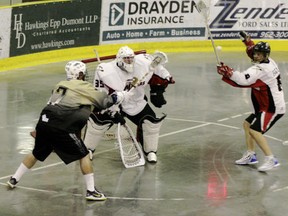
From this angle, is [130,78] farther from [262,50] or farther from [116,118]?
[262,50]

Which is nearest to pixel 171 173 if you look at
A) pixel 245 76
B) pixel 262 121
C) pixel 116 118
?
pixel 116 118

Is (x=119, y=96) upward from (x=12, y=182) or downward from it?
upward

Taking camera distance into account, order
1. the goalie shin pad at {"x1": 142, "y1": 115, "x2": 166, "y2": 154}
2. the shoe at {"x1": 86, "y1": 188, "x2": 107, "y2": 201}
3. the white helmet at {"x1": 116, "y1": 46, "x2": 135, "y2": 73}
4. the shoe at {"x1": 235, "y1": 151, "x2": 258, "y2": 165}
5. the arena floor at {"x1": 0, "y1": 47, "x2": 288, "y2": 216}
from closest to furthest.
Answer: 1. the arena floor at {"x1": 0, "y1": 47, "x2": 288, "y2": 216}
2. the shoe at {"x1": 86, "y1": 188, "x2": 107, "y2": 201}
3. the white helmet at {"x1": 116, "y1": 46, "x2": 135, "y2": 73}
4. the shoe at {"x1": 235, "y1": 151, "x2": 258, "y2": 165}
5. the goalie shin pad at {"x1": 142, "y1": 115, "x2": 166, "y2": 154}

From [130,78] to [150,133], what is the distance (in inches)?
32.7

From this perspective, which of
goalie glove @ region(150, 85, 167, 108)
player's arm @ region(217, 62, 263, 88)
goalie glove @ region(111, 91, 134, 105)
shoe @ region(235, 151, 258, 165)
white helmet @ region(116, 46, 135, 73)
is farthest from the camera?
goalie glove @ region(150, 85, 167, 108)

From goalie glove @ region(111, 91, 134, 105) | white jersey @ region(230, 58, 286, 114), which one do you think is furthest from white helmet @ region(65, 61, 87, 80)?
white jersey @ region(230, 58, 286, 114)

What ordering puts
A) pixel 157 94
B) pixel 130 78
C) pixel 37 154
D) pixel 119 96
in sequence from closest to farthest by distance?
pixel 37 154
pixel 119 96
pixel 130 78
pixel 157 94

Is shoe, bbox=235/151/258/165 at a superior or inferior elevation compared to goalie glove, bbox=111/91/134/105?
inferior

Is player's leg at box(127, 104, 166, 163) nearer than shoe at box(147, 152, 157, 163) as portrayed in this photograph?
No

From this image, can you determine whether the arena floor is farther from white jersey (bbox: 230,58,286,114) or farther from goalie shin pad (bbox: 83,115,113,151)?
white jersey (bbox: 230,58,286,114)

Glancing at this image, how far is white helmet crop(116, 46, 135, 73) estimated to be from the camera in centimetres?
1177

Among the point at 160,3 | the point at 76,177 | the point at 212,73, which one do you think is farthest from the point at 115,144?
the point at 160,3

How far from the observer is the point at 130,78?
39.5 feet

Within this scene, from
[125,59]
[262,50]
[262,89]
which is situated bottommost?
[262,89]
